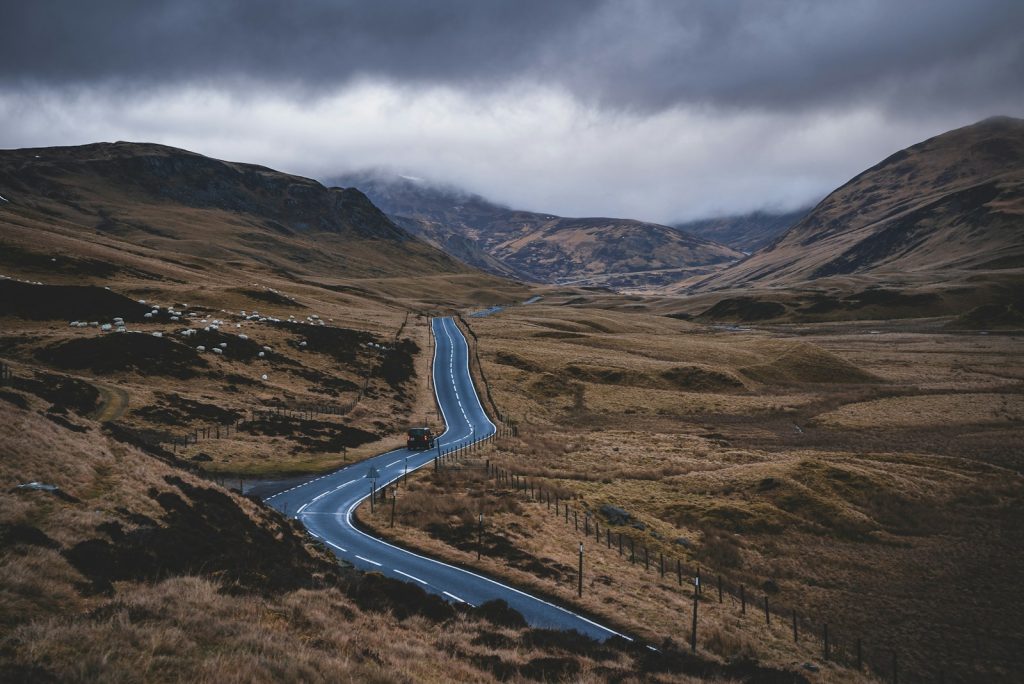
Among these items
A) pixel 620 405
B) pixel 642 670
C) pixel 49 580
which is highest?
pixel 49 580

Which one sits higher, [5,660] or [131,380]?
[5,660]

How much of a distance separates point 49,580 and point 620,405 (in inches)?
2802

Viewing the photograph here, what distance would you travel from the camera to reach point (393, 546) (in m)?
27.6

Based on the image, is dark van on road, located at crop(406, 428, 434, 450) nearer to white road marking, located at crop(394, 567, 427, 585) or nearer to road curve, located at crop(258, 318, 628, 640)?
road curve, located at crop(258, 318, 628, 640)

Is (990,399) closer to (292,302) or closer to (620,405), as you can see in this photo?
(620,405)

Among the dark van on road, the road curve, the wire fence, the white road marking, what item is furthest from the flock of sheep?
the white road marking

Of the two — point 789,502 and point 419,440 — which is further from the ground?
point 789,502

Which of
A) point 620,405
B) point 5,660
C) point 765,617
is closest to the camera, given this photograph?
point 5,660

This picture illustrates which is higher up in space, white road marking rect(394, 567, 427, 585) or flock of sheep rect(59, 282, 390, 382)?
flock of sheep rect(59, 282, 390, 382)

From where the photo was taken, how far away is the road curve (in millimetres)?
20891

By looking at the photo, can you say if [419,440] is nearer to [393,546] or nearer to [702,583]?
[393,546]

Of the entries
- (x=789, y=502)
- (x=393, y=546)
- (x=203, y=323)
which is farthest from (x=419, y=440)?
(x=203, y=323)

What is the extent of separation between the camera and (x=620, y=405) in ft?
257

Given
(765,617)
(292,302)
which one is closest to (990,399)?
(765,617)
